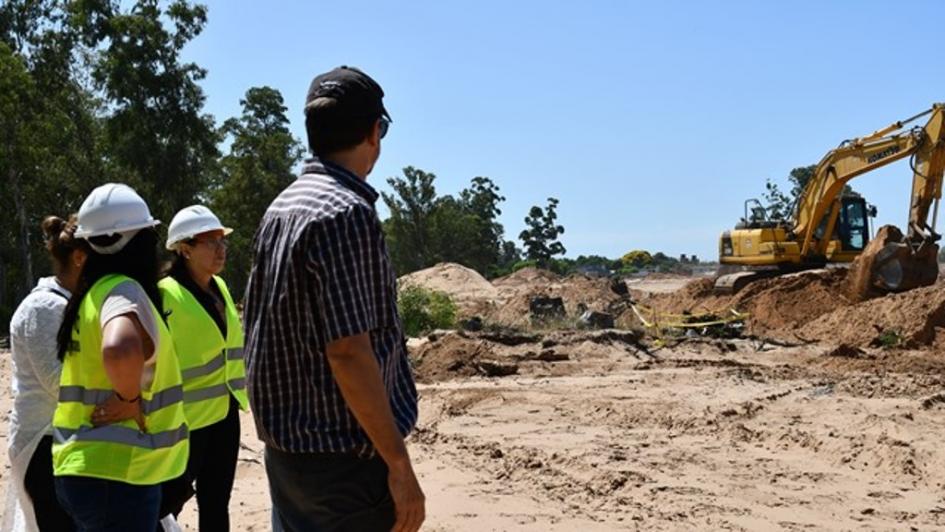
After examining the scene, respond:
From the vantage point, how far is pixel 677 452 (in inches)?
303

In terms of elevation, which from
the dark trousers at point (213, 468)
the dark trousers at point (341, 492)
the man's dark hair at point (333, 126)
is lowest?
the dark trousers at point (213, 468)

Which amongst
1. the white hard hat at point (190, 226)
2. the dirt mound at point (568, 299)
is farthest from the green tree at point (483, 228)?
the white hard hat at point (190, 226)

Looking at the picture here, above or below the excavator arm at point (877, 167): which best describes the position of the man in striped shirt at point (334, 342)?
below

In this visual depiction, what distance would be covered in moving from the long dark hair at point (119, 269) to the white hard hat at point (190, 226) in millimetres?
1375

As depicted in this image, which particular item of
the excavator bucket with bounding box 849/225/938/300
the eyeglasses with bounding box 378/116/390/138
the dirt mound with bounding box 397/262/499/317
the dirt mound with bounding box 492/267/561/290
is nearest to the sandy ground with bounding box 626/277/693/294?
the dirt mound with bounding box 492/267/561/290

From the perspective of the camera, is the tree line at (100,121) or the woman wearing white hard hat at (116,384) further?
the tree line at (100,121)

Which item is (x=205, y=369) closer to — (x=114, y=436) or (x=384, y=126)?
(x=114, y=436)

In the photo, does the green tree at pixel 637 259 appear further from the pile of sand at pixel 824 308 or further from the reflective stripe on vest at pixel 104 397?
the reflective stripe on vest at pixel 104 397

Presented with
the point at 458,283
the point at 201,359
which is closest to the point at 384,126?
the point at 201,359

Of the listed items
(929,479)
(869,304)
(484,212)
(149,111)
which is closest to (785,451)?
(929,479)

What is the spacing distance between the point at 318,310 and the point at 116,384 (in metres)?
0.87

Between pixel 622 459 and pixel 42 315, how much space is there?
16.3ft

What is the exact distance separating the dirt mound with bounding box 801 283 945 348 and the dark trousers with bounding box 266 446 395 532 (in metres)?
14.0

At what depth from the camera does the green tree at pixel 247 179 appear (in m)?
33.3
